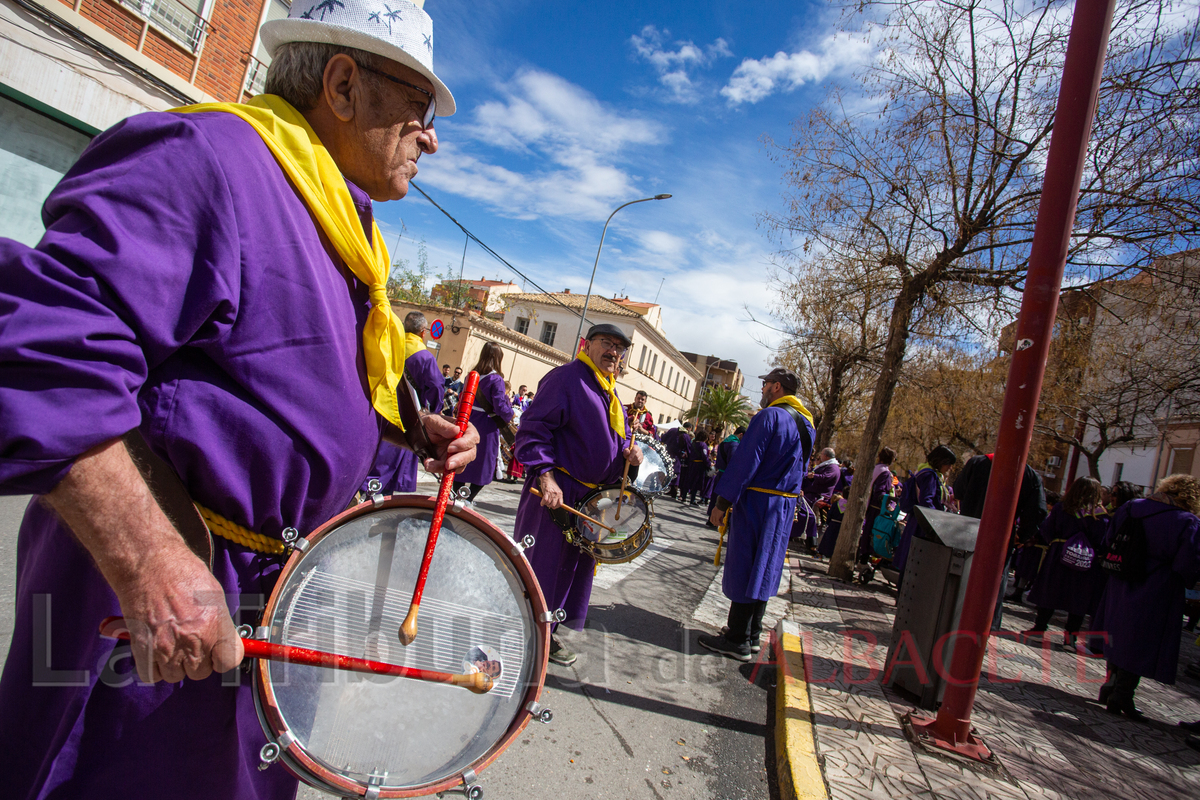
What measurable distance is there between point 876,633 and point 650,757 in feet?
12.0

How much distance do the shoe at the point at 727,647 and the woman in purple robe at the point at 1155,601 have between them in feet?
10.4

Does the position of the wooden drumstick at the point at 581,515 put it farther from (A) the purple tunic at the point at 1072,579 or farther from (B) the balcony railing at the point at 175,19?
(B) the balcony railing at the point at 175,19

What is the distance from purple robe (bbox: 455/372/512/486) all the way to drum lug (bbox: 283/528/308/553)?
526 centimetres

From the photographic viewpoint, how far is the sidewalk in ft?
10.4

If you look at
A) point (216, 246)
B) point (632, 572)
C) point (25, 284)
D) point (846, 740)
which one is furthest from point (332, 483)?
point (632, 572)

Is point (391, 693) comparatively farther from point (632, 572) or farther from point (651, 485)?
point (632, 572)

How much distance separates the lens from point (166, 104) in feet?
34.1

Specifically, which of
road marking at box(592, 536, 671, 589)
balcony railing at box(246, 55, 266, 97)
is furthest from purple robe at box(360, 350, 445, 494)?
balcony railing at box(246, 55, 266, 97)

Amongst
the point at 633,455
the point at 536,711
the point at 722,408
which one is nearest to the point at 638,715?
the point at 633,455

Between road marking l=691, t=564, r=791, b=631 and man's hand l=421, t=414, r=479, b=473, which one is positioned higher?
man's hand l=421, t=414, r=479, b=473

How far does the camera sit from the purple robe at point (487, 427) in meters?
6.50

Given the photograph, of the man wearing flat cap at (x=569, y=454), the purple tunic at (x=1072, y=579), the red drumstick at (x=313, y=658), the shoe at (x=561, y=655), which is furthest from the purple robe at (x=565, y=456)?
the purple tunic at (x=1072, y=579)

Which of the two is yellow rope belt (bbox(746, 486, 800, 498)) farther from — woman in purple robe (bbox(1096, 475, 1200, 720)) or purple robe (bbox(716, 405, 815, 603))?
woman in purple robe (bbox(1096, 475, 1200, 720))

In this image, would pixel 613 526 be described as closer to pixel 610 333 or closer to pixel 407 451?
pixel 610 333
